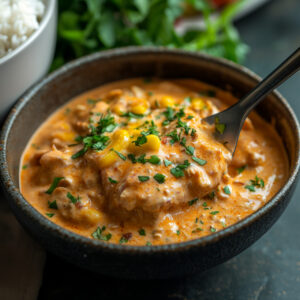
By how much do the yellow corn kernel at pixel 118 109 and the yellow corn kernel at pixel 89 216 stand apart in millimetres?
745

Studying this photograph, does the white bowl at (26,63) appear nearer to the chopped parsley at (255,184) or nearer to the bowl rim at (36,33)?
the bowl rim at (36,33)

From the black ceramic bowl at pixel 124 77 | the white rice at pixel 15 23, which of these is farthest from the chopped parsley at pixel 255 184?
the white rice at pixel 15 23

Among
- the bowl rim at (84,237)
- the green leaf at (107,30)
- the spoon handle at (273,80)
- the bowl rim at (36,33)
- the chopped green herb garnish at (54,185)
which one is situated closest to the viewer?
the bowl rim at (84,237)

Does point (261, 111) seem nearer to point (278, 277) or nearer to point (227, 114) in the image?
point (227, 114)

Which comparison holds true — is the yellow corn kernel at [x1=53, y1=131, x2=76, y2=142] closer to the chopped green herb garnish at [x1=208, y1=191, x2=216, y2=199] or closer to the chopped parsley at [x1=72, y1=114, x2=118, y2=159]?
the chopped parsley at [x1=72, y1=114, x2=118, y2=159]

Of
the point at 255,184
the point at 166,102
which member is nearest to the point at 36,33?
the point at 166,102

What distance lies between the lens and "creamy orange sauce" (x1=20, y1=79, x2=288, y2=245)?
2.34 meters

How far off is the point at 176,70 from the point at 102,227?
58.3 inches

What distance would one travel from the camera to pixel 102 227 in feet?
7.73

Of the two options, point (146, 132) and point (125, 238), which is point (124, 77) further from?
point (125, 238)

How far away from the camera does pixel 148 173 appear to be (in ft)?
7.76

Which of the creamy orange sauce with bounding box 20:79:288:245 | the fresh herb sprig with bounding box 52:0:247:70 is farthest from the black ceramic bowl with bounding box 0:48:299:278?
the fresh herb sprig with bounding box 52:0:247:70

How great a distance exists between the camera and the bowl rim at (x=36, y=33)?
2.68 m

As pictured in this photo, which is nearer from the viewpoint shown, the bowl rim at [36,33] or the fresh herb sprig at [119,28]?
the bowl rim at [36,33]
